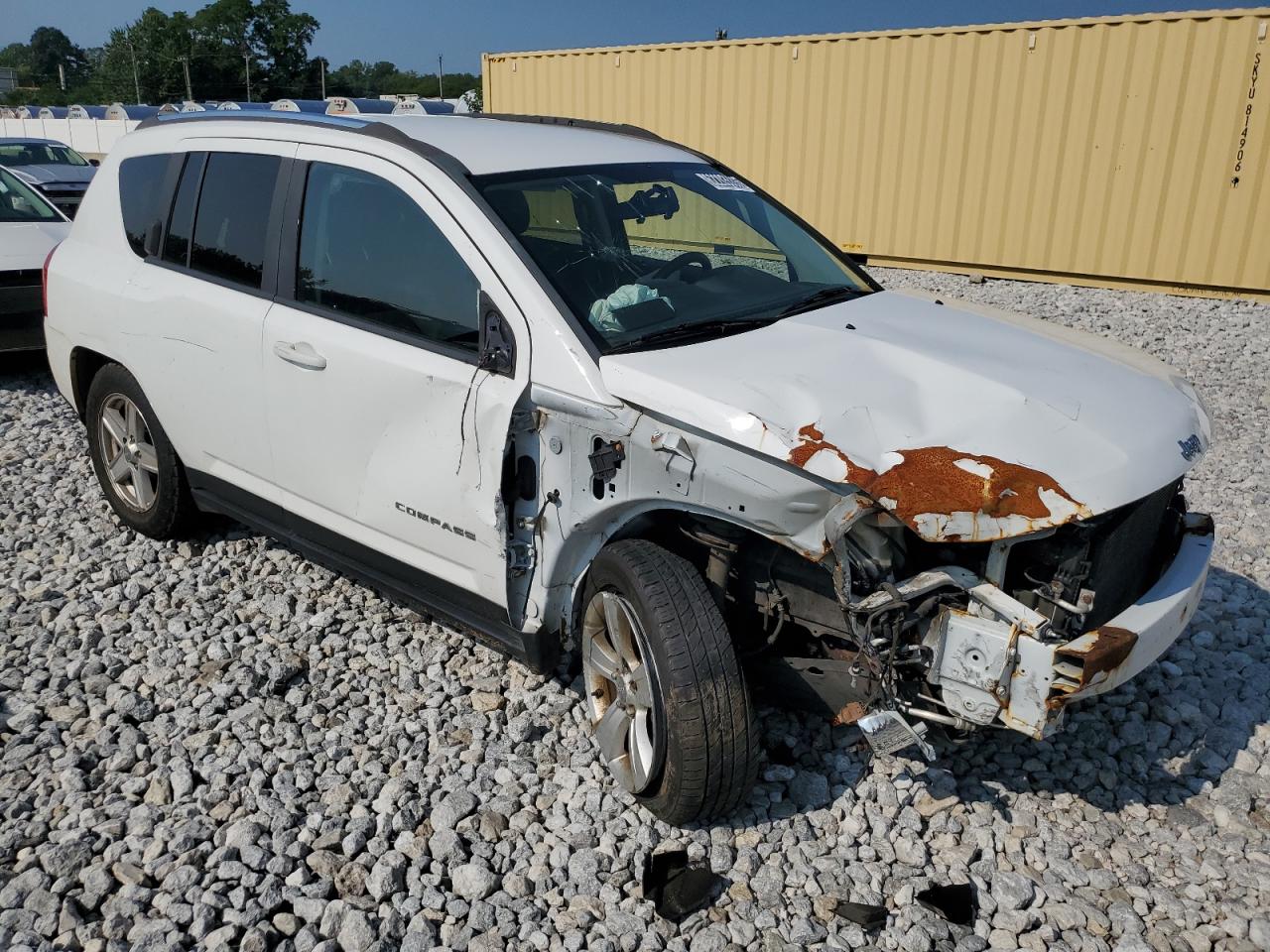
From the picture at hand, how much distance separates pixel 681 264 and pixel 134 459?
9.70 ft

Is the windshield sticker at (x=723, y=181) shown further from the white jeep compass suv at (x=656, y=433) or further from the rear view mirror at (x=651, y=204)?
the rear view mirror at (x=651, y=204)

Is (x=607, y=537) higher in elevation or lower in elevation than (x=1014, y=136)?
lower

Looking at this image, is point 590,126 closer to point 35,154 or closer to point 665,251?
point 665,251

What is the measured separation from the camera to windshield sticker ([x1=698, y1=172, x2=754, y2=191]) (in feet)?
14.1

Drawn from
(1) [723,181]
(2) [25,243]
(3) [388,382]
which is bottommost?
(2) [25,243]

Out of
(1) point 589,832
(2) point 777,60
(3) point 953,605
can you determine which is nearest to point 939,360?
(3) point 953,605

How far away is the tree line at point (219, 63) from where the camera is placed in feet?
260

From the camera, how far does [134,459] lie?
16.5ft

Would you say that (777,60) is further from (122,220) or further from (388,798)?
(388,798)

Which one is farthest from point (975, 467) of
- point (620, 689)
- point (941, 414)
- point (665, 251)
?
point (665, 251)

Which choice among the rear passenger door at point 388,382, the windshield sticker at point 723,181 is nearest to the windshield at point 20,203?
the rear passenger door at point 388,382

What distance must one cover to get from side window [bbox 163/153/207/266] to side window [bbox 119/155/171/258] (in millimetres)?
152

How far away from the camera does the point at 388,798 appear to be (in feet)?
10.8

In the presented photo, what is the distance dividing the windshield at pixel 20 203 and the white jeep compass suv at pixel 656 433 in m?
5.02
